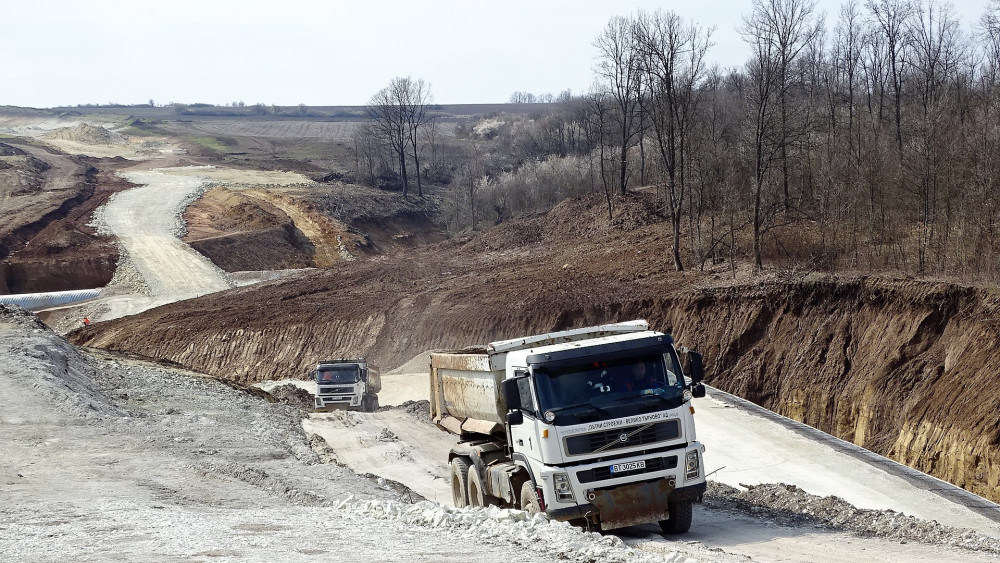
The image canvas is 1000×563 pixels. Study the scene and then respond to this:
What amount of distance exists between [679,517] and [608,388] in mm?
2235

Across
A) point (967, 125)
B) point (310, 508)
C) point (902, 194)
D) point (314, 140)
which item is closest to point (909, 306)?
point (902, 194)

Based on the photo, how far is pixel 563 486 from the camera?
470 inches

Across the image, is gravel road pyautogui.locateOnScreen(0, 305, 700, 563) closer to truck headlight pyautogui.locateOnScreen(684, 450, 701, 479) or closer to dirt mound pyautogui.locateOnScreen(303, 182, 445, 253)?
truck headlight pyautogui.locateOnScreen(684, 450, 701, 479)

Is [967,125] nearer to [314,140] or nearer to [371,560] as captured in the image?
[371,560]

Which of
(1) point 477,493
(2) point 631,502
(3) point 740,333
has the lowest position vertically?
(3) point 740,333

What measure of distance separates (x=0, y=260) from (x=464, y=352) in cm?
5322

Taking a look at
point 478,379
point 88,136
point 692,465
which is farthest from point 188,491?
point 88,136

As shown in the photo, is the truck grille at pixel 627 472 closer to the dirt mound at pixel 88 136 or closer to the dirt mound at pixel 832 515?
the dirt mound at pixel 832 515

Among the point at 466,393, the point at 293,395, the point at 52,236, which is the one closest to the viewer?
the point at 466,393

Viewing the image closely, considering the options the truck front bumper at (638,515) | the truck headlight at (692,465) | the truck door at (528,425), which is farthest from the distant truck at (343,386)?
the truck headlight at (692,465)

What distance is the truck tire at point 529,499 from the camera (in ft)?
40.8

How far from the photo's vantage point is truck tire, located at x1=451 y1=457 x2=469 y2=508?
50.9 ft

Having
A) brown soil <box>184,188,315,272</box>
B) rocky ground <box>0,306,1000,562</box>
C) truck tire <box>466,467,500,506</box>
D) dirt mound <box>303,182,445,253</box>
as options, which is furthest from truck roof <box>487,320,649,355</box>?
dirt mound <box>303,182,445,253</box>

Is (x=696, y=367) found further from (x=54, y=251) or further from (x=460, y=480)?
(x=54, y=251)
